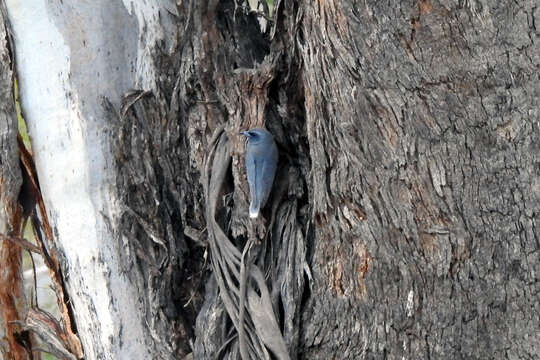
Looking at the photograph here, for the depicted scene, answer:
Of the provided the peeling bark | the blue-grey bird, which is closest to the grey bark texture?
the peeling bark

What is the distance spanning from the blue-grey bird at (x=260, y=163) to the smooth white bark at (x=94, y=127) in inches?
14.7

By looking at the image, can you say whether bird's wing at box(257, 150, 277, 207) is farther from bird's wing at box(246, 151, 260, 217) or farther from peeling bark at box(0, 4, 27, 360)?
peeling bark at box(0, 4, 27, 360)

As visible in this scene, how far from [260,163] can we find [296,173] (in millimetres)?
114

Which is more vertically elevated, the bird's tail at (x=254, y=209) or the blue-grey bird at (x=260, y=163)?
the blue-grey bird at (x=260, y=163)

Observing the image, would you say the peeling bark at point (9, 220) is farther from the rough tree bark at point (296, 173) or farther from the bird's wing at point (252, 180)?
the bird's wing at point (252, 180)

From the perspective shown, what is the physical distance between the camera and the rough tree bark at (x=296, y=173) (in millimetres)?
1336

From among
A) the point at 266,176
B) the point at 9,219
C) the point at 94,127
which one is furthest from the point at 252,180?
the point at 9,219

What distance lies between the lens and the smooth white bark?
186cm

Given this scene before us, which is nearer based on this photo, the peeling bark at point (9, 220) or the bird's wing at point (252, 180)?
the bird's wing at point (252, 180)

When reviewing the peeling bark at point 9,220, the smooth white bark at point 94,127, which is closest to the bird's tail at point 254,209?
the smooth white bark at point 94,127

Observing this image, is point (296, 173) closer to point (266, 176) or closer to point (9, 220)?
point (266, 176)

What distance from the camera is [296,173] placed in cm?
172

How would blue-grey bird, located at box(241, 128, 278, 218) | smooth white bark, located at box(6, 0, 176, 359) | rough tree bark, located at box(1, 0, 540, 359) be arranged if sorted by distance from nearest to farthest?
rough tree bark, located at box(1, 0, 540, 359), blue-grey bird, located at box(241, 128, 278, 218), smooth white bark, located at box(6, 0, 176, 359)

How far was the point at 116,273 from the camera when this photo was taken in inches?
73.5
